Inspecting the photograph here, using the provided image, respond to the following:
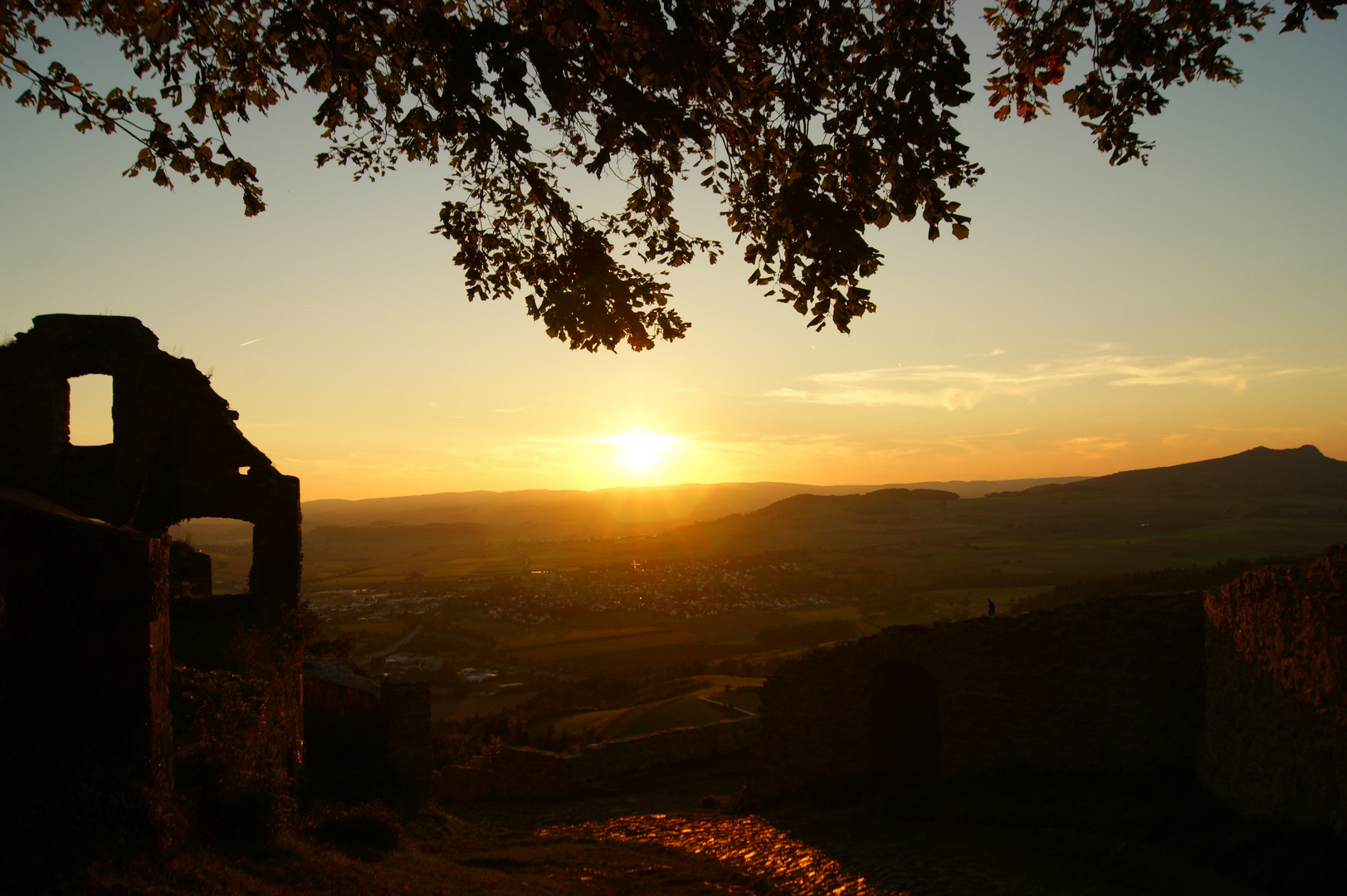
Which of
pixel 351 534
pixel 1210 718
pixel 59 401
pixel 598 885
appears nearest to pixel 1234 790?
pixel 1210 718

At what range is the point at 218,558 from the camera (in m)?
92.8

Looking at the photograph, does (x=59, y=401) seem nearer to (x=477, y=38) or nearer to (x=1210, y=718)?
(x=477, y=38)

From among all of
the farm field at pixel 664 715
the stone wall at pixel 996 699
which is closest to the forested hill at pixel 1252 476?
the farm field at pixel 664 715

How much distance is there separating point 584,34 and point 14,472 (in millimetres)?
12967

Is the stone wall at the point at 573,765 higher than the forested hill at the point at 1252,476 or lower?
lower

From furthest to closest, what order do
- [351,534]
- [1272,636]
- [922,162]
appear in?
[351,534]
[1272,636]
[922,162]

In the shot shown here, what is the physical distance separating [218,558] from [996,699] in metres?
99.6

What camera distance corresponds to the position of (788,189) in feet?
24.9

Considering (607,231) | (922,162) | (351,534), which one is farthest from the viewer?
(351,534)

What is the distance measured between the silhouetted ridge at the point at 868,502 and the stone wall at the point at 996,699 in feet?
401

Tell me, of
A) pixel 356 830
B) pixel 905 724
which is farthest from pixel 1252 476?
pixel 356 830

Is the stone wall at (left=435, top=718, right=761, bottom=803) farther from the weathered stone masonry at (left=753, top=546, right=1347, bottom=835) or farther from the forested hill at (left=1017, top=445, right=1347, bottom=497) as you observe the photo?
the forested hill at (left=1017, top=445, right=1347, bottom=497)

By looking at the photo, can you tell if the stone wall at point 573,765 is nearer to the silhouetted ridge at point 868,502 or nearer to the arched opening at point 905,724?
the arched opening at point 905,724

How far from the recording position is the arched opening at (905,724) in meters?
13.5
